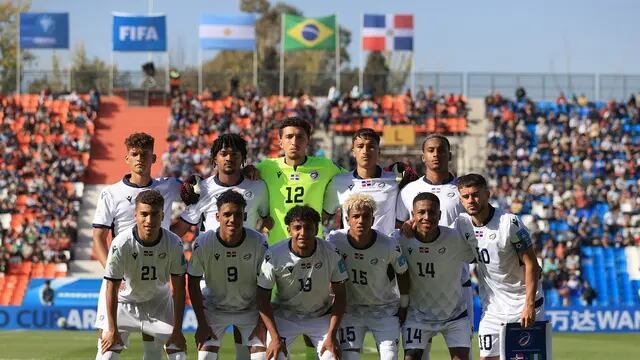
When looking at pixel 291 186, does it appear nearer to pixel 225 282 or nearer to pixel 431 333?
pixel 225 282

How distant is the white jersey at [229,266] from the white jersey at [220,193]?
716 mm

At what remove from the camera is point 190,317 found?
2156 cm

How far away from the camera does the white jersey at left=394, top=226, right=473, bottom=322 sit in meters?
9.84

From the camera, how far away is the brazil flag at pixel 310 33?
39531mm

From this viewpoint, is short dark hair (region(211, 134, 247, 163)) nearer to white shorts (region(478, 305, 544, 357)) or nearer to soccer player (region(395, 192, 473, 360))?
soccer player (region(395, 192, 473, 360))

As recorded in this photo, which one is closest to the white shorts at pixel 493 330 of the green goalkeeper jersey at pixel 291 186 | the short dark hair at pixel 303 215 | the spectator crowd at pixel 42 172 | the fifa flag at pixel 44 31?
Answer: the green goalkeeper jersey at pixel 291 186

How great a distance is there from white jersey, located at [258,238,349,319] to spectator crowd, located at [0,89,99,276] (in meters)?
21.1

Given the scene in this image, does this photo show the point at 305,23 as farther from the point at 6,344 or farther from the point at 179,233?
the point at 179,233

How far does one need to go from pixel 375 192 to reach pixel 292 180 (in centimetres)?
87

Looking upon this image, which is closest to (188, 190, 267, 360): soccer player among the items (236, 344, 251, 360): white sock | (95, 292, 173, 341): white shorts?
(236, 344, 251, 360): white sock

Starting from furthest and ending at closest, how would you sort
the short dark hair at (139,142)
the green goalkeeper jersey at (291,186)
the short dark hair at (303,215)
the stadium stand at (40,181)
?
the stadium stand at (40,181) < the green goalkeeper jersey at (291,186) < the short dark hair at (139,142) < the short dark hair at (303,215)

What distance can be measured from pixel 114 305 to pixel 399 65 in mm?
48832

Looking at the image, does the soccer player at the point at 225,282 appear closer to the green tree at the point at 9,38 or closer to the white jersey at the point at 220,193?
the white jersey at the point at 220,193

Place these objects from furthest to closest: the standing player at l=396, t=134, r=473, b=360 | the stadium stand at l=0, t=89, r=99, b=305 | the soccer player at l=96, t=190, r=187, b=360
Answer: the stadium stand at l=0, t=89, r=99, b=305
the standing player at l=396, t=134, r=473, b=360
the soccer player at l=96, t=190, r=187, b=360
